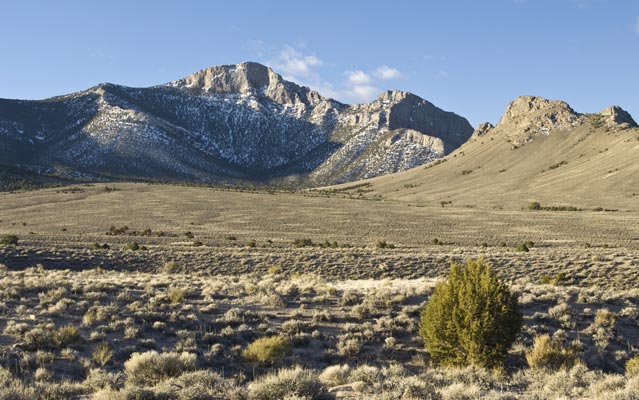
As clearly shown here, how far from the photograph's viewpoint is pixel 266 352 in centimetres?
1272

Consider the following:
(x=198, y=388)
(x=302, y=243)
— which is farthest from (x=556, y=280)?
(x=302, y=243)

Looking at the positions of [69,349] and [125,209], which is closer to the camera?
[69,349]

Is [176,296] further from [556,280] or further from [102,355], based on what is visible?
[556,280]

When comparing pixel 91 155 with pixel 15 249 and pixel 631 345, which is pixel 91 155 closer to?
pixel 15 249

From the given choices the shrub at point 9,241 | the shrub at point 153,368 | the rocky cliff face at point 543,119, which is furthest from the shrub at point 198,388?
the rocky cliff face at point 543,119

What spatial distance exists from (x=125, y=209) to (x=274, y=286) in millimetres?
63867

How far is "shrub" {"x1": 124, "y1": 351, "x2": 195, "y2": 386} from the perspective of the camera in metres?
10.6

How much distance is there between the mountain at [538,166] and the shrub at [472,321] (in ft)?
250

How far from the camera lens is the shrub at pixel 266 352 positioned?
41.8 feet

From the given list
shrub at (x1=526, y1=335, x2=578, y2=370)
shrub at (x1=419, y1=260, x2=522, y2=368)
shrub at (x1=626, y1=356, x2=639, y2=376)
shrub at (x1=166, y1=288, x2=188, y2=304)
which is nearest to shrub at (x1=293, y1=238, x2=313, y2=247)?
shrub at (x1=166, y1=288, x2=188, y2=304)

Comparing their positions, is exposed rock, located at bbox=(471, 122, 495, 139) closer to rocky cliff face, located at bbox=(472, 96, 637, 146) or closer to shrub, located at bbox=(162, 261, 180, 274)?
rocky cliff face, located at bbox=(472, 96, 637, 146)

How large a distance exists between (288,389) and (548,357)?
789 cm

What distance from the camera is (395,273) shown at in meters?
29.5

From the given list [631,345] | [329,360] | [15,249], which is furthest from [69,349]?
[15,249]
